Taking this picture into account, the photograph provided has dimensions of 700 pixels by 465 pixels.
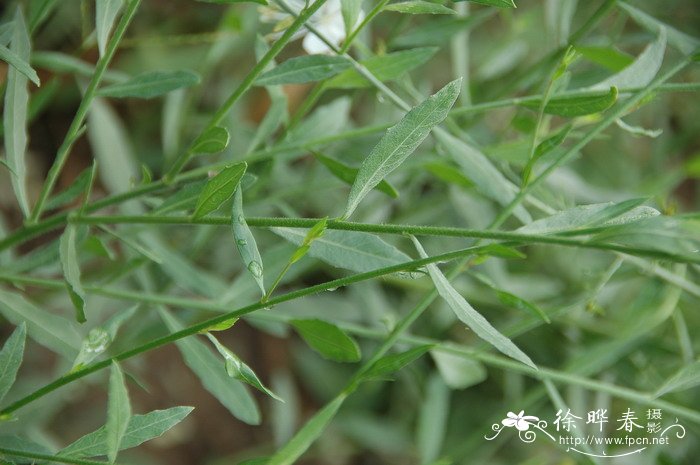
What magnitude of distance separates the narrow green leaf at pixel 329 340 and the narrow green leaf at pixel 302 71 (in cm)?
18

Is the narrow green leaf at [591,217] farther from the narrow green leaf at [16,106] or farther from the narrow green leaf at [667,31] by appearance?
the narrow green leaf at [16,106]

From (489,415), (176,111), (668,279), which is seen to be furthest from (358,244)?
(489,415)

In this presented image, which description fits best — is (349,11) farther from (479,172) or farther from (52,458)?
(52,458)

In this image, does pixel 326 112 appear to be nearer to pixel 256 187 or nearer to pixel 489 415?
pixel 256 187

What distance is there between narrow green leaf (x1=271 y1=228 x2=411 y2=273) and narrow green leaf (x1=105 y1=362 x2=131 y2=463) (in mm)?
138

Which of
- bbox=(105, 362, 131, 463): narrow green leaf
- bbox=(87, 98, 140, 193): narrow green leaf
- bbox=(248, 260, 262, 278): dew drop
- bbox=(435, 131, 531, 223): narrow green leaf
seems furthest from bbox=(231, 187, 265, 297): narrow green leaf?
bbox=(87, 98, 140, 193): narrow green leaf

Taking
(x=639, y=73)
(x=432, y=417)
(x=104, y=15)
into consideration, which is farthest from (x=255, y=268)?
(x=432, y=417)

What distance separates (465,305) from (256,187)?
14.2 inches

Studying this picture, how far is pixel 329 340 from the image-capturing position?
0.58 metres

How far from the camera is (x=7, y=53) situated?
50 cm

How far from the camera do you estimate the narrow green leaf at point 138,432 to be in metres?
0.50

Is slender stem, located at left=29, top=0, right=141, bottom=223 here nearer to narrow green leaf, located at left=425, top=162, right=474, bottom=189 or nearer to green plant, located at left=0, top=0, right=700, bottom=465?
green plant, located at left=0, top=0, right=700, bottom=465

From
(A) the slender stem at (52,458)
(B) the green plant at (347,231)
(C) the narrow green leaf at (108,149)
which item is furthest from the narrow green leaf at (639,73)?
(C) the narrow green leaf at (108,149)

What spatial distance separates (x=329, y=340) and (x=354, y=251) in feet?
0.29
